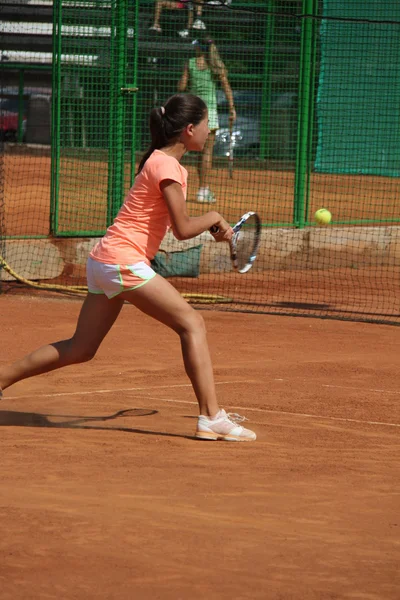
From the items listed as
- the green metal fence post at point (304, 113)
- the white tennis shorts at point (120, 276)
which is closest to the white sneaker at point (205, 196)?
the green metal fence post at point (304, 113)

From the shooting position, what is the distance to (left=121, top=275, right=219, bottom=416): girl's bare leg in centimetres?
584

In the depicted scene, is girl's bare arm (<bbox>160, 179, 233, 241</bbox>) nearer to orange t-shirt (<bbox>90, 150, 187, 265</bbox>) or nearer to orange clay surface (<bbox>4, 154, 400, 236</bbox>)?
orange t-shirt (<bbox>90, 150, 187, 265</bbox>)

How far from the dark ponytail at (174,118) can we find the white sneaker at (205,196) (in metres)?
8.56

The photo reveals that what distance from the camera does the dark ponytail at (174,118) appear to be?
593 centimetres

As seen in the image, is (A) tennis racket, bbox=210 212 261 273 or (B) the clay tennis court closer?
(B) the clay tennis court

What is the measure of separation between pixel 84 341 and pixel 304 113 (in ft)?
25.6

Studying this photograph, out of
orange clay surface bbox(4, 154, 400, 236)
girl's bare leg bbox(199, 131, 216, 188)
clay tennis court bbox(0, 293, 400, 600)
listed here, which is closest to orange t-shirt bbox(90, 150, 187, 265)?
clay tennis court bbox(0, 293, 400, 600)

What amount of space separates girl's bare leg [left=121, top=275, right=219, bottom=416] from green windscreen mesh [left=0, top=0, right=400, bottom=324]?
16.2ft

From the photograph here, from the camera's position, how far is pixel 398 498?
5.11 metres

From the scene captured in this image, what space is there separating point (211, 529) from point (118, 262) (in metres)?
1.77

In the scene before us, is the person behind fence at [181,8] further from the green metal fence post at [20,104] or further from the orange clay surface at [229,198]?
the green metal fence post at [20,104]

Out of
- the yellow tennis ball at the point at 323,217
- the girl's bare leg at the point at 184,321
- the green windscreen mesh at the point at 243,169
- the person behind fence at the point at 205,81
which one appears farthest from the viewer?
the person behind fence at the point at 205,81

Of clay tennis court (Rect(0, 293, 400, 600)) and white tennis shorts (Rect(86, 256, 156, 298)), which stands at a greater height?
white tennis shorts (Rect(86, 256, 156, 298))

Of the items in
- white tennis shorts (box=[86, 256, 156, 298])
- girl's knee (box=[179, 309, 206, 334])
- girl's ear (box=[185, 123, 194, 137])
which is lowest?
girl's knee (box=[179, 309, 206, 334])
